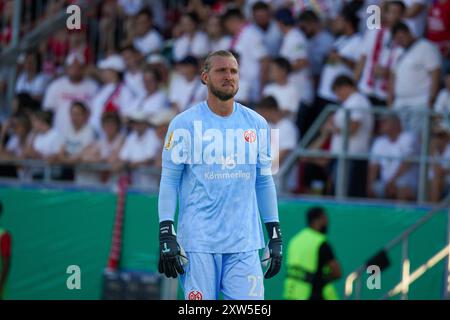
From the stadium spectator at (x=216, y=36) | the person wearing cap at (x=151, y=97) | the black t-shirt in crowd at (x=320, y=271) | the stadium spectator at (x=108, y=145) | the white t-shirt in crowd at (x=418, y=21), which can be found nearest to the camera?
the black t-shirt in crowd at (x=320, y=271)

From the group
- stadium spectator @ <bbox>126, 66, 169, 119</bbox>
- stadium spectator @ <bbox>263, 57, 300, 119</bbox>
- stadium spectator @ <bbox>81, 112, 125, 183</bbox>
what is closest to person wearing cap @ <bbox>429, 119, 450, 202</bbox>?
stadium spectator @ <bbox>263, 57, 300, 119</bbox>

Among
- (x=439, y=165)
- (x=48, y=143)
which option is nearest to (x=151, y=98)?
(x=48, y=143)

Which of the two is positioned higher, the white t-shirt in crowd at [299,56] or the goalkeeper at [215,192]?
the white t-shirt in crowd at [299,56]

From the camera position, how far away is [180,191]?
8773 mm

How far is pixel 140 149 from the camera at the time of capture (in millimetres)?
15359

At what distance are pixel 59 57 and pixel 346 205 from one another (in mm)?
6183

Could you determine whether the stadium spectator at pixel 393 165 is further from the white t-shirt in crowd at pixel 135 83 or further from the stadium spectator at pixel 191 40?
the white t-shirt in crowd at pixel 135 83

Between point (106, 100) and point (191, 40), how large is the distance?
1.45 metres

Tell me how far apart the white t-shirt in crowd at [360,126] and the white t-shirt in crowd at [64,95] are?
4411mm

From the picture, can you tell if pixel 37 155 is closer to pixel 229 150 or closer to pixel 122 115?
pixel 122 115

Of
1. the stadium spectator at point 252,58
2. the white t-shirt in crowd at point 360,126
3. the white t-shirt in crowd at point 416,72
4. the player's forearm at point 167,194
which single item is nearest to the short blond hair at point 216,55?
the player's forearm at point 167,194

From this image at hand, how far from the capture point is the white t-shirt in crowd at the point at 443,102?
13.2 meters

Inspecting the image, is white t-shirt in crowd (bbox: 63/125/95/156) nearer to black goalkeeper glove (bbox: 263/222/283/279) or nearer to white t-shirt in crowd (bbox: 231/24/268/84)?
white t-shirt in crowd (bbox: 231/24/268/84)
